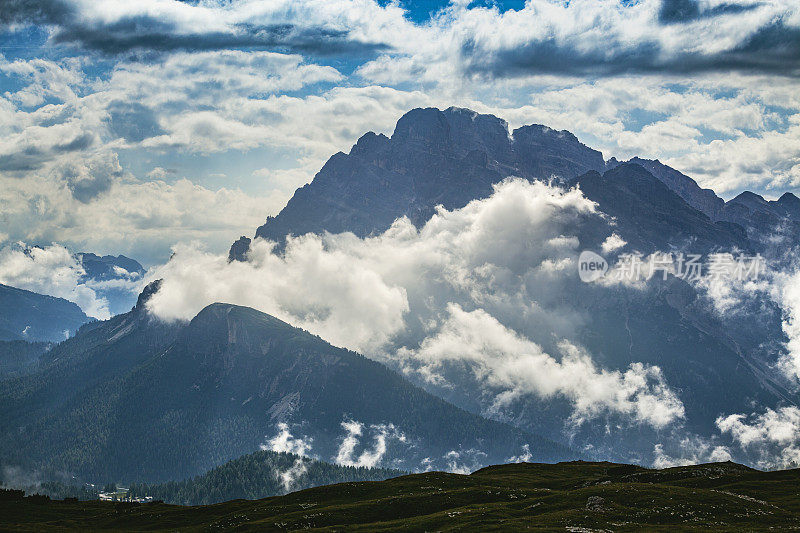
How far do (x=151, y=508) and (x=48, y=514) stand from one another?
2548cm

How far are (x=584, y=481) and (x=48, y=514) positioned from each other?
449ft

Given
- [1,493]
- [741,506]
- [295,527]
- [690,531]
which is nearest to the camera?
[690,531]

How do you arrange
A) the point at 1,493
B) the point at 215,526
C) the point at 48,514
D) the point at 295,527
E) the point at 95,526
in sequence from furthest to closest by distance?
the point at 1,493, the point at 48,514, the point at 95,526, the point at 215,526, the point at 295,527

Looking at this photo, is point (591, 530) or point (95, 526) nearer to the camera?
point (591, 530)

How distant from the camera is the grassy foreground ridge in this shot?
119875mm

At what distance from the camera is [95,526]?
164 meters

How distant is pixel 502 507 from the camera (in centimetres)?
13662

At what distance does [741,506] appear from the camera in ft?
410

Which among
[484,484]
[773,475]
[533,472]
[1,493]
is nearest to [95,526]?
[1,493]

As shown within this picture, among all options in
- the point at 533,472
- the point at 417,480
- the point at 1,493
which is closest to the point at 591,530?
the point at 417,480

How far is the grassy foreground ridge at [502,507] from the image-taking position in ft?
393

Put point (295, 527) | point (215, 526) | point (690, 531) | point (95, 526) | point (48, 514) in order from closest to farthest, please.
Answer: point (690, 531) < point (295, 527) < point (215, 526) < point (95, 526) < point (48, 514)

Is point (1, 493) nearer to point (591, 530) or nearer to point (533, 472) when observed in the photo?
point (533, 472)

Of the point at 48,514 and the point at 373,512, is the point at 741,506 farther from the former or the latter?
the point at 48,514
